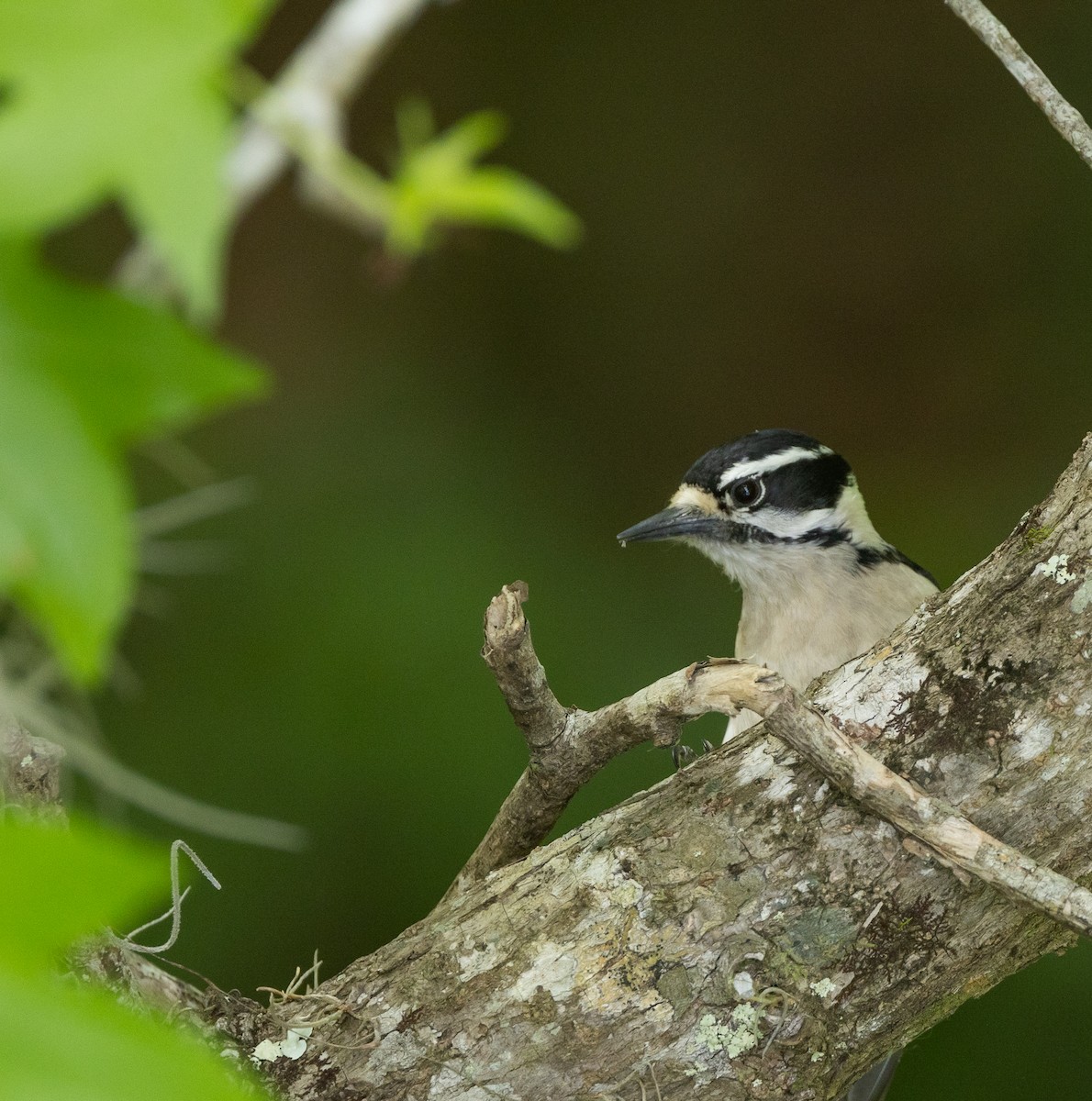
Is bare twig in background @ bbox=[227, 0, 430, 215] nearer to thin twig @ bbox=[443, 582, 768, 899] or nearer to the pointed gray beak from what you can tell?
the pointed gray beak

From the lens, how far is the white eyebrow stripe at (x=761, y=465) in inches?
91.6

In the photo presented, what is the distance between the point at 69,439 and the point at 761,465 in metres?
1.72

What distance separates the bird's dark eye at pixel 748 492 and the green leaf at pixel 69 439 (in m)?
1.61

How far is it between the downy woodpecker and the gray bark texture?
0.88 m

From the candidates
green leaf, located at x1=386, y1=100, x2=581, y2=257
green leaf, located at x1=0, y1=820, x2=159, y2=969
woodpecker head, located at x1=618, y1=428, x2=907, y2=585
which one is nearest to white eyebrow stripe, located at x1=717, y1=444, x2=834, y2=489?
woodpecker head, located at x1=618, y1=428, x2=907, y2=585

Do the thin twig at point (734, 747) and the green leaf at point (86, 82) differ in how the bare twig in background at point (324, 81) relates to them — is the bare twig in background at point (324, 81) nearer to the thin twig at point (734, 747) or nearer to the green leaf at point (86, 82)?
the thin twig at point (734, 747)

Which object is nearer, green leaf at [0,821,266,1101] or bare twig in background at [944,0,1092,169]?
green leaf at [0,821,266,1101]

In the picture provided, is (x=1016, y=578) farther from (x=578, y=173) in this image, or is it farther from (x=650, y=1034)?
(x=578, y=173)

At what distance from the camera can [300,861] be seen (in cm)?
351

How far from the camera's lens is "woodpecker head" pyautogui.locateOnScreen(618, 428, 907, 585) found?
2.34 metres

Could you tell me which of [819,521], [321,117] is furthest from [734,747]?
[321,117]

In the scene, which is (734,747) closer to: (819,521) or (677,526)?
(677,526)

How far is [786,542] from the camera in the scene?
7.82 ft


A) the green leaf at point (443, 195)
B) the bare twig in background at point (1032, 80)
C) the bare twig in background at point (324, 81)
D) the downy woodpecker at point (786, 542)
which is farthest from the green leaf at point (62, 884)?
the bare twig in background at point (324, 81)
